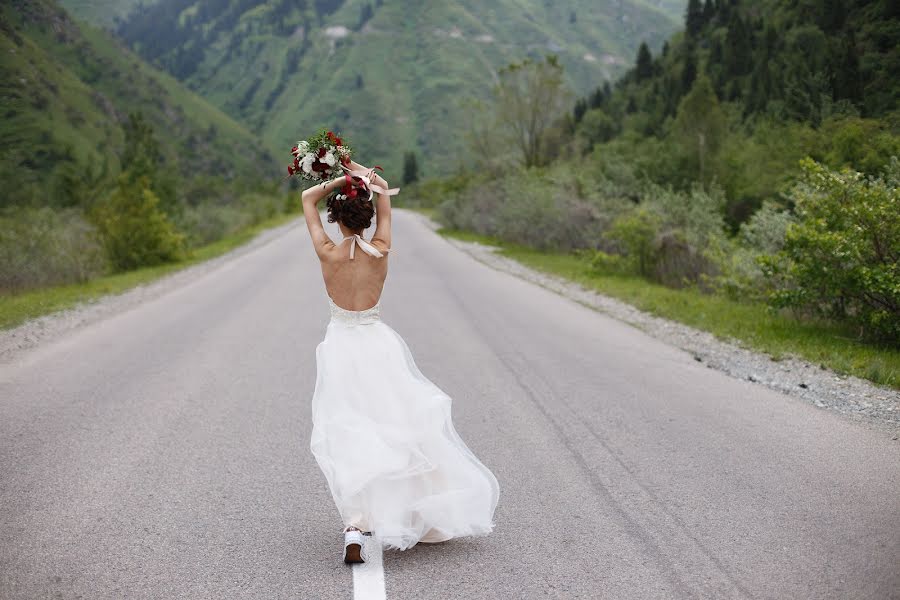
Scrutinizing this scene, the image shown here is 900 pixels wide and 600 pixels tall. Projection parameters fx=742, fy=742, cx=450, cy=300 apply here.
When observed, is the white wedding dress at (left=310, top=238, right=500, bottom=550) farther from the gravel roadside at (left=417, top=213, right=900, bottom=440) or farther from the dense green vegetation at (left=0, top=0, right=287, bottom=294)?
the dense green vegetation at (left=0, top=0, right=287, bottom=294)

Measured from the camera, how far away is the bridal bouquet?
171 inches

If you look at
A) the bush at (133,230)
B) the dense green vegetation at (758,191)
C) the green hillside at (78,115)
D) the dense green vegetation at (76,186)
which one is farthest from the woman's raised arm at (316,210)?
the green hillside at (78,115)

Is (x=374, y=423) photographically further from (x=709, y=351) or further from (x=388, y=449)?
(x=709, y=351)

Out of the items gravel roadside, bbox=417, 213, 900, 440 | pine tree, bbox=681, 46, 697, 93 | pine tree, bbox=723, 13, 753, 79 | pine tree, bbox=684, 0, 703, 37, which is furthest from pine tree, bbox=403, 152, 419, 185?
gravel roadside, bbox=417, 213, 900, 440

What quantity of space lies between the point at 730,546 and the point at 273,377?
5.56 meters

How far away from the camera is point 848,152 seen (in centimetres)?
2114

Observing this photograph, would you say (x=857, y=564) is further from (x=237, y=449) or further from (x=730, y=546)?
(x=237, y=449)

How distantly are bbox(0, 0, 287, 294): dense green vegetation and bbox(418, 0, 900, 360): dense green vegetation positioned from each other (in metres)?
13.5

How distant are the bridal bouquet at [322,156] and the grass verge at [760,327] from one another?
269 inches

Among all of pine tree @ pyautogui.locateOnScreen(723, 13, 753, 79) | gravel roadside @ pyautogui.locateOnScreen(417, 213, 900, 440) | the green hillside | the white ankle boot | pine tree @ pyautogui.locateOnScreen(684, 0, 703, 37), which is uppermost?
pine tree @ pyautogui.locateOnScreen(684, 0, 703, 37)

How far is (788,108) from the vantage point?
37.3m

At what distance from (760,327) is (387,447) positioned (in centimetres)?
897

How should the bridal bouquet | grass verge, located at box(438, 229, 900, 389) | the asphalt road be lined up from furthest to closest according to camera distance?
grass verge, located at box(438, 229, 900, 389)
the bridal bouquet
the asphalt road

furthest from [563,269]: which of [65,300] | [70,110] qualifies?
[70,110]
